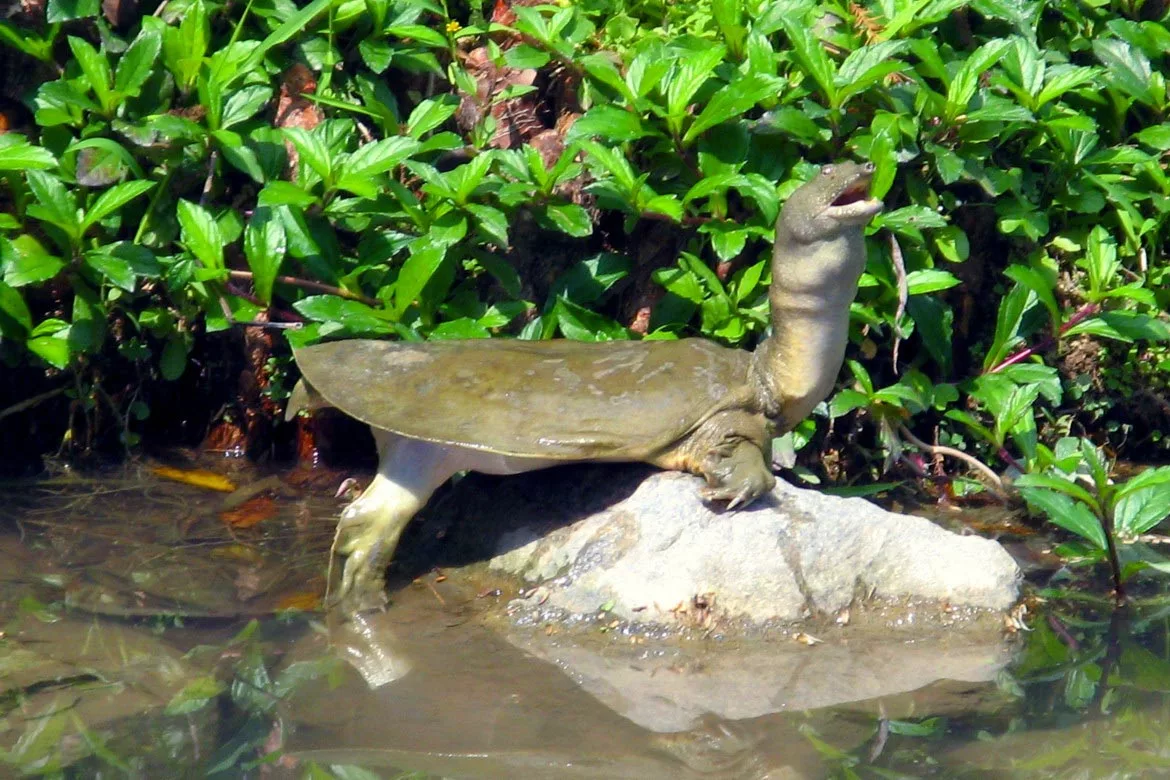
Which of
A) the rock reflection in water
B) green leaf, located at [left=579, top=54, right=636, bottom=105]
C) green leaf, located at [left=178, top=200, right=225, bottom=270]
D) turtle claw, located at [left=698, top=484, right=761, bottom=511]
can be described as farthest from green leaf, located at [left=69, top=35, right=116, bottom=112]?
turtle claw, located at [left=698, top=484, right=761, bottom=511]

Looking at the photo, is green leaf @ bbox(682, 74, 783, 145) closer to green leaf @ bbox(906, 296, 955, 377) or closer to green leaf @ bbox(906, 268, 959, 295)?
green leaf @ bbox(906, 268, 959, 295)

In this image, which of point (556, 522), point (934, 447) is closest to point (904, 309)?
point (934, 447)

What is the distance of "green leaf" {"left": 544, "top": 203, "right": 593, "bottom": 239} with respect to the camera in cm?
404

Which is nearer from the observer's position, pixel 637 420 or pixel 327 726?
pixel 327 726

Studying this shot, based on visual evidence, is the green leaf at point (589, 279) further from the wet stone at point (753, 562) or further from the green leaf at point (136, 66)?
the green leaf at point (136, 66)

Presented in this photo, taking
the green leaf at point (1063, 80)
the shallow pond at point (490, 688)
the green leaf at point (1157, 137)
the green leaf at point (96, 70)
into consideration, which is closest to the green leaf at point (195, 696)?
the shallow pond at point (490, 688)

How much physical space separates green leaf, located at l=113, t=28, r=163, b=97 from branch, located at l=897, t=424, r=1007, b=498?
8.95 feet

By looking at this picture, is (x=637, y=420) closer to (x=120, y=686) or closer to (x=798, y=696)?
(x=798, y=696)

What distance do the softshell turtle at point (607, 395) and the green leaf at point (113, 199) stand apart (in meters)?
0.78

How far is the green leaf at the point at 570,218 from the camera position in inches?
159

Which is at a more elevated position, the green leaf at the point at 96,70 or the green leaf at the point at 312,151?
the green leaf at the point at 96,70

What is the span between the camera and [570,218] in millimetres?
4070

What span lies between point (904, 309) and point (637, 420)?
1.20 meters

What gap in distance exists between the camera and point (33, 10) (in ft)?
14.4
